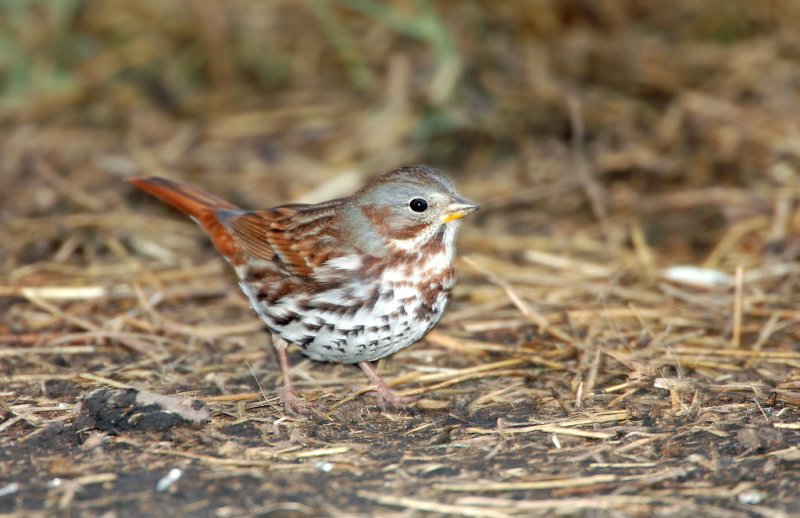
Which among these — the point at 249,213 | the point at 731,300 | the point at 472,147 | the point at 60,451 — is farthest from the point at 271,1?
the point at 60,451

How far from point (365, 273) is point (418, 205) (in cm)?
37

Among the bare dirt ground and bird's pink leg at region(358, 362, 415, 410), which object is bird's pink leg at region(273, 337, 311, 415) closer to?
the bare dirt ground

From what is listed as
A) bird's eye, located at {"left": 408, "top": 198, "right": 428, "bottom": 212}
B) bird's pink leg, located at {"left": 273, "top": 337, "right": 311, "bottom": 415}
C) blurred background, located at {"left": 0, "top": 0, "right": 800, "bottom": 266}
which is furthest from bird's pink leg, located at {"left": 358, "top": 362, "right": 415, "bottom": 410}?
blurred background, located at {"left": 0, "top": 0, "right": 800, "bottom": 266}

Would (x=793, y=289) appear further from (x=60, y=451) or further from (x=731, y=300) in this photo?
(x=60, y=451)

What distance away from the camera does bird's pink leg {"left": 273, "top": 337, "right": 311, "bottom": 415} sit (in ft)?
14.0

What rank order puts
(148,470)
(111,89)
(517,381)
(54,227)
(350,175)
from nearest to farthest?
1. (148,470)
2. (517,381)
3. (54,227)
4. (350,175)
5. (111,89)

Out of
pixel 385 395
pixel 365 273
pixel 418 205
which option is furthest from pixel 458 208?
pixel 385 395

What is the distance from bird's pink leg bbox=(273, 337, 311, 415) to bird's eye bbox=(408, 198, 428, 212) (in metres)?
0.85

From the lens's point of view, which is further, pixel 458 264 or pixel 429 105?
pixel 429 105

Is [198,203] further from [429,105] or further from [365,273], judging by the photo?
[429,105]

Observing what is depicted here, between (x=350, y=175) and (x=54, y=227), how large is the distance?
6.04 ft

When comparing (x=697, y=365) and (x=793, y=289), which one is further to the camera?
(x=793, y=289)

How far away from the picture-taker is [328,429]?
4082 millimetres

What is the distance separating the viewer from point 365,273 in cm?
436
